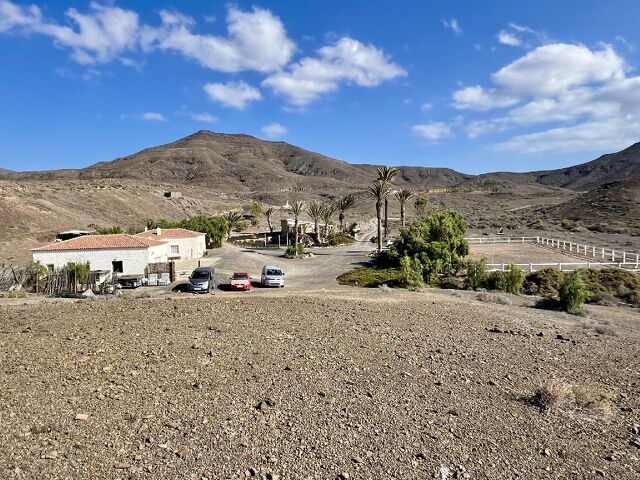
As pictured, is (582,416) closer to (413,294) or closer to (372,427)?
(372,427)

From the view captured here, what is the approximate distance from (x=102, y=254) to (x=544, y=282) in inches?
1193

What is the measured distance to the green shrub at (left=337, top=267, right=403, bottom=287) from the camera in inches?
1248

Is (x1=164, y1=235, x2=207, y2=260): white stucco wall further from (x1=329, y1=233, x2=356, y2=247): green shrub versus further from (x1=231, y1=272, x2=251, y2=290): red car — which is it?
(x1=329, y1=233, x2=356, y2=247): green shrub

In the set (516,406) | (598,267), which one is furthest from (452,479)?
(598,267)

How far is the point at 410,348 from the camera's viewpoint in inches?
571

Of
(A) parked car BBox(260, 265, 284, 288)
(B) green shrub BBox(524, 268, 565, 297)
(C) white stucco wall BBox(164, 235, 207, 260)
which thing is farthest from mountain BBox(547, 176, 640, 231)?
(A) parked car BBox(260, 265, 284, 288)

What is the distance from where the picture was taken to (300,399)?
10.3 meters

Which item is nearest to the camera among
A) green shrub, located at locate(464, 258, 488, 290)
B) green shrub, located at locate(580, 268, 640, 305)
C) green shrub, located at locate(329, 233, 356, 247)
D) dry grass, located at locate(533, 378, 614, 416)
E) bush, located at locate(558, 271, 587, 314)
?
dry grass, located at locate(533, 378, 614, 416)

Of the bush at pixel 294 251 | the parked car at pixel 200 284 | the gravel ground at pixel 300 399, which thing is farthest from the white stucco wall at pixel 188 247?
the gravel ground at pixel 300 399

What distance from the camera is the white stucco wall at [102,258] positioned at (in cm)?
3106

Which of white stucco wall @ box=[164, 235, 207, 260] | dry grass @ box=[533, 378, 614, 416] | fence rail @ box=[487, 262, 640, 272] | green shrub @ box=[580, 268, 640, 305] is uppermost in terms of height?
white stucco wall @ box=[164, 235, 207, 260]

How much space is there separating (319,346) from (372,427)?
5290 millimetres

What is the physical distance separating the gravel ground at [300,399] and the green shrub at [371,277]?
1364 centimetres

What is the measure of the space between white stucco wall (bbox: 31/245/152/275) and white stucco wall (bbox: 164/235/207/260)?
6.76m
